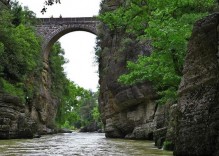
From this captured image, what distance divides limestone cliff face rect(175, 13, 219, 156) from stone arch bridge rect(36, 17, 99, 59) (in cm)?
3207

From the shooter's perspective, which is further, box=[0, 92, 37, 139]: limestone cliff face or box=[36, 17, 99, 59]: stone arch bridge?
box=[36, 17, 99, 59]: stone arch bridge

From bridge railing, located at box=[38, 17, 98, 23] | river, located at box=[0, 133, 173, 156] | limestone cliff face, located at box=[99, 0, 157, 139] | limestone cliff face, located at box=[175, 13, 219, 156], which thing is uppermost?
bridge railing, located at box=[38, 17, 98, 23]

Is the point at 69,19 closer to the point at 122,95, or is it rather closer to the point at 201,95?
the point at 122,95

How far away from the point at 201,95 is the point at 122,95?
621 inches

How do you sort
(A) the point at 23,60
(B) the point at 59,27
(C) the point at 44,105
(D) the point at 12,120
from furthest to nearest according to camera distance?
(B) the point at 59,27
(C) the point at 44,105
(A) the point at 23,60
(D) the point at 12,120

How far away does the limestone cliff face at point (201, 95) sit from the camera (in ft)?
21.5

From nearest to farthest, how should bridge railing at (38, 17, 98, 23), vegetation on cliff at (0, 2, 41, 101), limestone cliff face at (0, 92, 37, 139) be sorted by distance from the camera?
limestone cliff face at (0, 92, 37, 139) < vegetation on cliff at (0, 2, 41, 101) < bridge railing at (38, 17, 98, 23)

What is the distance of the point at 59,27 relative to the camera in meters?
39.8

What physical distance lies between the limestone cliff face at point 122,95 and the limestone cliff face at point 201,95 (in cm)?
1229

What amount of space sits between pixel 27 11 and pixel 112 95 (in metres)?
16.5

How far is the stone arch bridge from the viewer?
1553 inches

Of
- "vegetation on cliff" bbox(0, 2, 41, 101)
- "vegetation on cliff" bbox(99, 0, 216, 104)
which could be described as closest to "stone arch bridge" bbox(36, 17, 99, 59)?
"vegetation on cliff" bbox(0, 2, 41, 101)

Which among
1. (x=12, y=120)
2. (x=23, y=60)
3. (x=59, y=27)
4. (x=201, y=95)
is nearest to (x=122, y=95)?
(x=12, y=120)

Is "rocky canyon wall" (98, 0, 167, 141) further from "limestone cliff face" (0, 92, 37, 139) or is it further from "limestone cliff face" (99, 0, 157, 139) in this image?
"limestone cliff face" (0, 92, 37, 139)
